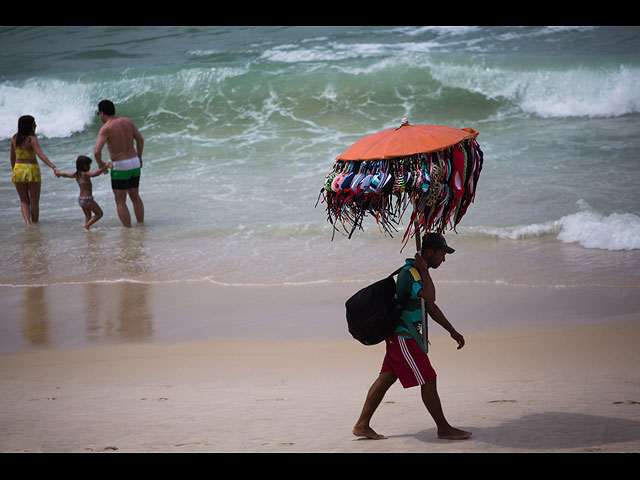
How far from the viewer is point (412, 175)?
3.69 m

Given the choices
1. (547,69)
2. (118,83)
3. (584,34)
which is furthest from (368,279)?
(584,34)

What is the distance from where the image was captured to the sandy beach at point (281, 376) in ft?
13.1

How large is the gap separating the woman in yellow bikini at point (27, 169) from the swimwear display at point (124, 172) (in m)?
1.11

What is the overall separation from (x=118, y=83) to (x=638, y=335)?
17.3 m

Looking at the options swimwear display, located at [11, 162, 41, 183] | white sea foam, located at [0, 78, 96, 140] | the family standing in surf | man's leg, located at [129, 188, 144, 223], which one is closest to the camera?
the family standing in surf

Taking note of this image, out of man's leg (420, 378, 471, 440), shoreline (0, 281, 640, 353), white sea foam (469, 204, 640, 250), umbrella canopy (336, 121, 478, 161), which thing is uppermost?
umbrella canopy (336, 121, 478, 161)

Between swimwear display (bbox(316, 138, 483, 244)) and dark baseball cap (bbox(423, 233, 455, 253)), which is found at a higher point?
swimwear display (bbox(316, 138, 483, 244))

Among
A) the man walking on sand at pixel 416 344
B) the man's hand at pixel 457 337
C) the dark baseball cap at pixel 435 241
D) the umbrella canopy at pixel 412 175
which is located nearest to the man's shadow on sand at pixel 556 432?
the man walking on sand at pixel 416 344

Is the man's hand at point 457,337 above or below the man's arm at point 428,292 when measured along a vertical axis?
below

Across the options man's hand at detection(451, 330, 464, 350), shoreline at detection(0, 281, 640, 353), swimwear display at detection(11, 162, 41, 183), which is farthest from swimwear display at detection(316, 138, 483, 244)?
swimwear display at detection(11, 162, 41, 183)

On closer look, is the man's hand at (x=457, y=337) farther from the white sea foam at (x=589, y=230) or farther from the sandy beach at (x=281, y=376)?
the white sea foam at (x=589, y=230)

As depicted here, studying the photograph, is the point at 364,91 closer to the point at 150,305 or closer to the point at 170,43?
the point at 170,43

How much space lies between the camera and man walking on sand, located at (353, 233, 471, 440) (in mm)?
3881

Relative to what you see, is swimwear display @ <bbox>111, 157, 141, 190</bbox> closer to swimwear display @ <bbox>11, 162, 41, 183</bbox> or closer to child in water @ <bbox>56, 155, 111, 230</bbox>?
child in water @ <bbox>56, 155, 111, 230</bbox>
